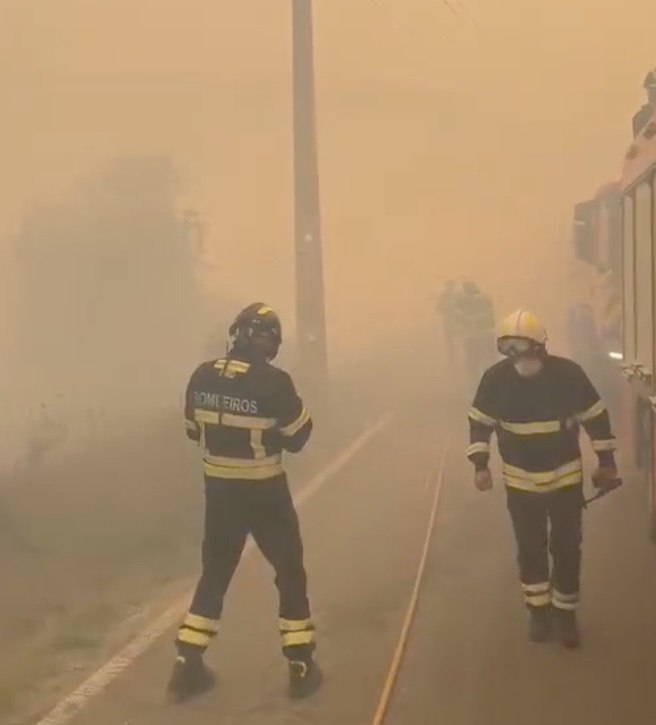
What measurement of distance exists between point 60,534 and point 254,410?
2681 mm

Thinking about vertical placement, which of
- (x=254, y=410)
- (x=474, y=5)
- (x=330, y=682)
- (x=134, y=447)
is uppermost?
(x=474, y=5)

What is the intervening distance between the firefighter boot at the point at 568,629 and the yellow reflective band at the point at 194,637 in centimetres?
165

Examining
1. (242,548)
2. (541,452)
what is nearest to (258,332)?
(242,548)

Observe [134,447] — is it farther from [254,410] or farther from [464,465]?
[254,410]

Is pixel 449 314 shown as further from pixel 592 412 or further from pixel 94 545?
pixel 592 412

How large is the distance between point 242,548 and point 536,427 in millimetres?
1440

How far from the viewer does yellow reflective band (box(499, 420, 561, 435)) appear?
5.45 metres

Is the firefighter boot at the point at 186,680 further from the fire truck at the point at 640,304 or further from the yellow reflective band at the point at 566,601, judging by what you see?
the fire truck at the point at 640,304

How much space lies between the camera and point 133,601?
6359 millimetres

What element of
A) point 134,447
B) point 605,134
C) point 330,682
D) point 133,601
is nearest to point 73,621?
point 133,601

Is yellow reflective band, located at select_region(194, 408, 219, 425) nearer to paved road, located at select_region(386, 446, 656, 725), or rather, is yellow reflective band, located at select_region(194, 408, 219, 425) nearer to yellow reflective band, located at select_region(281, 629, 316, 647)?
yellow reflective band, located at select_region(281, 629, 316, 647)

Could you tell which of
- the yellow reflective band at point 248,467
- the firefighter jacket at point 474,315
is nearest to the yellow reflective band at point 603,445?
the yellow reflective band at point 248,467

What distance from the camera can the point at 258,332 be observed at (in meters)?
4.96

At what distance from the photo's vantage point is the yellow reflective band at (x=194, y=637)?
17.1ft
